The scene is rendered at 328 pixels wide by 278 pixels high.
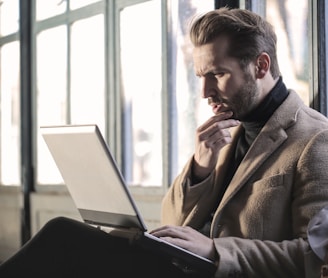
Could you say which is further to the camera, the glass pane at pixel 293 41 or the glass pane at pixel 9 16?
the glass pane at pixel 9 16

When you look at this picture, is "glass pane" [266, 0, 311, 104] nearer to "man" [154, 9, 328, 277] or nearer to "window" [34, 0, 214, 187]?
"man" [154, 9, 328, 277]

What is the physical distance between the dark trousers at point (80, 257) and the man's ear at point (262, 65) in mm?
675

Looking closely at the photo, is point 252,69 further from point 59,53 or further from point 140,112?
point 59,53

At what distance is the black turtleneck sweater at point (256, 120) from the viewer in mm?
2207

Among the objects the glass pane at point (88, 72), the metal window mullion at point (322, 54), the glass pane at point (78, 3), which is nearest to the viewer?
the metal window mullion at point (322, 54)

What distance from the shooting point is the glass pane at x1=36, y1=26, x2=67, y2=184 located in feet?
16.8

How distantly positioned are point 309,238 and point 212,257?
266 millimetres

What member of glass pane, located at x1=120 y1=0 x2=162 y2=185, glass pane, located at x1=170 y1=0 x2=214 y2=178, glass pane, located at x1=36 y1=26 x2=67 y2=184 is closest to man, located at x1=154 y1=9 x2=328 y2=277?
glass pane, located at x1=170 y1=0 x2=214 y2=178

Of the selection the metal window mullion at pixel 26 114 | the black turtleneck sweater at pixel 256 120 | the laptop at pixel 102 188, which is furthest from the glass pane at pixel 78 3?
the laptop at pixel 102 188

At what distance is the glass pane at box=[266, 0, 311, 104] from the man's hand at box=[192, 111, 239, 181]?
663mm

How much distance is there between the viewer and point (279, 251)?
1913 mm

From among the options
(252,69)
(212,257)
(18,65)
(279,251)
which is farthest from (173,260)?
(18,65)

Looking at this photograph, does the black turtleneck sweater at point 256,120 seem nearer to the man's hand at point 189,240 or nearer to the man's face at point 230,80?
the man's face at point 230,80

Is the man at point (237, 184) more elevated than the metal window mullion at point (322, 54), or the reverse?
the metal window mullion at point (322, 54)
